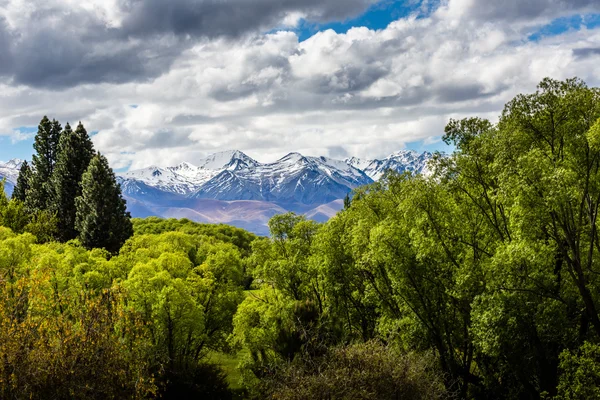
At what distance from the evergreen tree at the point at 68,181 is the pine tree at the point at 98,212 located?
710 cm

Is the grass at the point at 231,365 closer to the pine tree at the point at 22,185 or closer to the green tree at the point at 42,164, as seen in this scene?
the green tree at the point at 42,164

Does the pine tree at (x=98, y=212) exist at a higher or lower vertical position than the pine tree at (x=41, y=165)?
lower

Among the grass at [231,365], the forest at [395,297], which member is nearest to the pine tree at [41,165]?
the forest at [395,297]

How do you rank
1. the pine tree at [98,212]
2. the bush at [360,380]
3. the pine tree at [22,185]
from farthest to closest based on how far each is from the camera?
the pine tree at [22,185], the pine tree at [98,212], the bush at [360,380]

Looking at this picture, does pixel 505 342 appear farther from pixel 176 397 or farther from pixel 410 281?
pixel 176 397

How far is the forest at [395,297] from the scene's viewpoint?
24.2 meters

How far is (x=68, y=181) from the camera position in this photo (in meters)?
84.6

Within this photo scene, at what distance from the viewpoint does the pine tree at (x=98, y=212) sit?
75625 mm

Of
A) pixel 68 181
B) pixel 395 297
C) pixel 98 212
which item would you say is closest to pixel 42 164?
pixel 68 181

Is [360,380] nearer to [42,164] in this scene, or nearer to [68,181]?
[68,181]

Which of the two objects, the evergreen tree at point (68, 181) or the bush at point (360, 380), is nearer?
the bush at point (360, 380)

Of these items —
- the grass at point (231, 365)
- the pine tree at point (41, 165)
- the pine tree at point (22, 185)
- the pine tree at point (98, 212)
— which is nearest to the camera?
the grass at point (231, 365)

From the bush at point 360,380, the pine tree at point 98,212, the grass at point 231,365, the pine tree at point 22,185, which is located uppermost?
the pine tree at point 22,185

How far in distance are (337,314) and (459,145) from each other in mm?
19805
